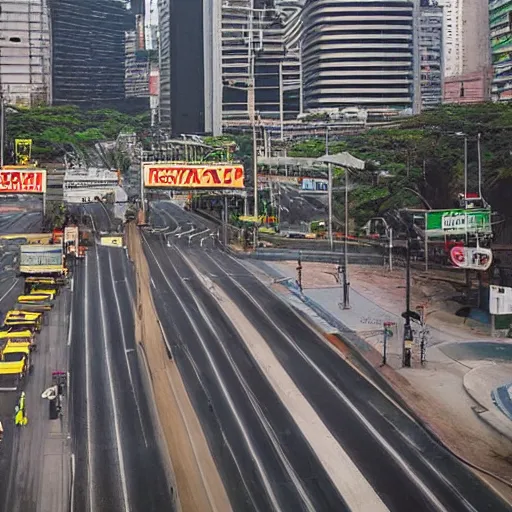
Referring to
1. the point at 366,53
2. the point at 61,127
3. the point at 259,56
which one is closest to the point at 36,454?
the point at 366,53

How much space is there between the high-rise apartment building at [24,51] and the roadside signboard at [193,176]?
97.8 meters

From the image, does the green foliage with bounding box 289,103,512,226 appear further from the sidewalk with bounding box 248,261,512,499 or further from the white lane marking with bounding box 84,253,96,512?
the white lane marking with bounding box 84,253,96,512

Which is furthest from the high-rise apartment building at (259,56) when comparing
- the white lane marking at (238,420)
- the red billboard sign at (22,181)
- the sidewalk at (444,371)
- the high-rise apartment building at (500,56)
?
the white lane marking at (238,420)

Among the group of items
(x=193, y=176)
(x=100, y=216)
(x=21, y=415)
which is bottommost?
(x=21, y=415)

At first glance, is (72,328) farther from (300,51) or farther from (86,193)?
(300,51)

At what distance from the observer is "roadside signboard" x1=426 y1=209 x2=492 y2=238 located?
51.6m

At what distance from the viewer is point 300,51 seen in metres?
168

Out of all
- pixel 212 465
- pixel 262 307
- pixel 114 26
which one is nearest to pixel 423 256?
pixel 262 307

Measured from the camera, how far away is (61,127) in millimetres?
153625

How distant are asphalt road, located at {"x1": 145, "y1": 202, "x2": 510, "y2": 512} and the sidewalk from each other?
3.45 feet

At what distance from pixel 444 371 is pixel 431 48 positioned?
163 metres

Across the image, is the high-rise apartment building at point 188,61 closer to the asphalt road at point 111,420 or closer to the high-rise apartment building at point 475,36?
the high-rise apartment building at point 475,36

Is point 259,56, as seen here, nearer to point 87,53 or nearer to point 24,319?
point 87,53

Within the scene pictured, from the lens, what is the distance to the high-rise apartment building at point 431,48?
178925mm
